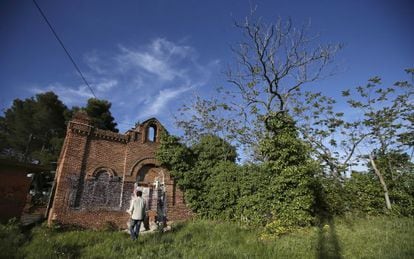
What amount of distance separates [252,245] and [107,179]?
893cm

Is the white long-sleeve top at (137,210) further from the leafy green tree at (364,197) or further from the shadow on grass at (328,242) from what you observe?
the leafy green tree at (364,197)

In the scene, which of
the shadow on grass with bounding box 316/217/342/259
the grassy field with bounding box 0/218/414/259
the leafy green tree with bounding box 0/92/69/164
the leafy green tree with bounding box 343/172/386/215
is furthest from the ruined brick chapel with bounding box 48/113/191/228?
the leafy green tree with bounding box 0/92/69/164

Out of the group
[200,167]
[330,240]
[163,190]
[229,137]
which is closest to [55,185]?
[163,190]

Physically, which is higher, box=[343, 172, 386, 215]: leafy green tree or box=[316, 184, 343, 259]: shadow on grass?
box=[343, 172, 386, 215]: leafy green tree

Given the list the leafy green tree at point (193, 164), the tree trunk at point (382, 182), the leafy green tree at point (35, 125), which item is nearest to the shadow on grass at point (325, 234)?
the tree trunk at point (382, 182)

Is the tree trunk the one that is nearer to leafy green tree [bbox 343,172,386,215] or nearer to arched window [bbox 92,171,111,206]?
leafy green tree [bbox 343,172,386,215]

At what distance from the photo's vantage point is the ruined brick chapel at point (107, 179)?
12.0 metres

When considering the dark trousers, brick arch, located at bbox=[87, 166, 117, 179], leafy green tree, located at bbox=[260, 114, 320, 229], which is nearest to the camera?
the dark trousers

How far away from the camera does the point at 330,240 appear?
7250 millimetres

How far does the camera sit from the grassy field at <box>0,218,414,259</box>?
6.28 metres

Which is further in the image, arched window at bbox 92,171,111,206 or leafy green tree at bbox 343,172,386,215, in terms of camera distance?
arched window at bbox 92,171,111,206

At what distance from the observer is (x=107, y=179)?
13.2 meters

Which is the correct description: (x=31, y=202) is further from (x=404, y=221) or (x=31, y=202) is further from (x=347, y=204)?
(x=404, y=221)

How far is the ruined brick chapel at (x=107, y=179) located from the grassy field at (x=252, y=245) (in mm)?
2743
